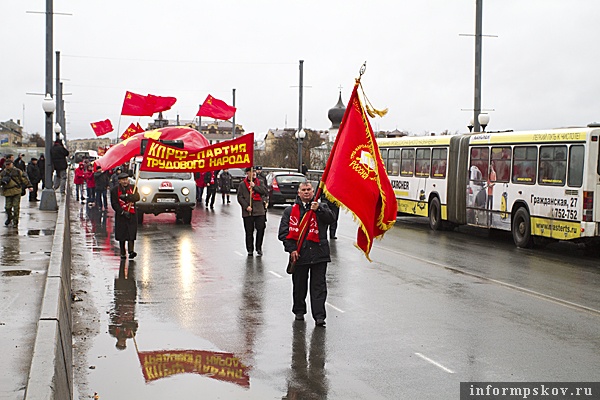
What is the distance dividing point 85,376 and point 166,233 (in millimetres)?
14633

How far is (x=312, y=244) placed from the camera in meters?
10.5

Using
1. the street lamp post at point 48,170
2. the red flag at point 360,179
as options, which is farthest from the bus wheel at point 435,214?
the red flag at point 360,179

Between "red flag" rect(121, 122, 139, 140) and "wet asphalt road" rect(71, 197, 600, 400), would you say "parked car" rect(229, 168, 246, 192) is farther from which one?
"wet asphalt road" rect(71, 197, 600, 400)

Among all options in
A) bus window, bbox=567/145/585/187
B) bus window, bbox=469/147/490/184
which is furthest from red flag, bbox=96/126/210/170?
bus window, bbox=567/145/585/187

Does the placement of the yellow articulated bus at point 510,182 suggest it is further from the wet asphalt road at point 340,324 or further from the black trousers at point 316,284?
the black trousers at point 316,284

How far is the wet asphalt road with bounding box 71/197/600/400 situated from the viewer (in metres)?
7.95

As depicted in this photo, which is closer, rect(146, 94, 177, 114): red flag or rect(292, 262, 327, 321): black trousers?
rect(292, 262, 327, 321): black trousers

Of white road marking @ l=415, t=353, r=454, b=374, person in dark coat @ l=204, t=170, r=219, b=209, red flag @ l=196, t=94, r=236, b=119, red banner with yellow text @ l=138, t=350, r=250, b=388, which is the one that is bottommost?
red banner with yellow text @ l=138, t=350, r=250, b=388

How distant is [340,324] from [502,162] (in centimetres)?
1252

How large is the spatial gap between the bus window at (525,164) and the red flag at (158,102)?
22.1 meters

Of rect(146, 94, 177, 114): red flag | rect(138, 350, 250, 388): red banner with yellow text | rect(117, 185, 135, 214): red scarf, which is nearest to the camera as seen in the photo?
rect(138, 350, 250, 388): red banner with yellow text

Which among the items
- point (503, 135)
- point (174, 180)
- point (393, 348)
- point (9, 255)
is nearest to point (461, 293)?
point (393, 348)

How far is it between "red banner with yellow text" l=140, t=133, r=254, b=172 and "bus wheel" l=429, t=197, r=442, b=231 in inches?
367

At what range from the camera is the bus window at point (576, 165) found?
18609 mm
